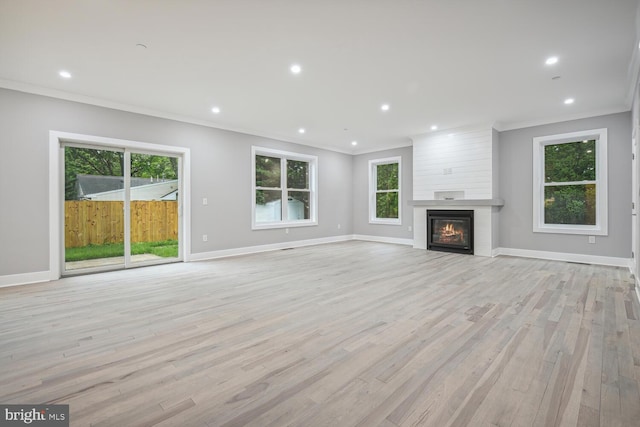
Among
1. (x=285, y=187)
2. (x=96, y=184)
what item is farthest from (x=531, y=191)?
(x=96, y=184)

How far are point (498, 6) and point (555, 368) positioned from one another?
2828 millimetres

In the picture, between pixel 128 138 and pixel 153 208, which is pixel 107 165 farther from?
pixel 153 208

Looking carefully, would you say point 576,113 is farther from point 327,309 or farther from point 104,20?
point 104,20

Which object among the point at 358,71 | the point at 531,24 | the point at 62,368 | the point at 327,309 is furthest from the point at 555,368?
the point at 358,71

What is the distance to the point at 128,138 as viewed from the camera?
487 cm

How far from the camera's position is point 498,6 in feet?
8.24

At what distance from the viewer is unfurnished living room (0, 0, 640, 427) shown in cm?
169

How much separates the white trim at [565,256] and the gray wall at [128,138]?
432 cm

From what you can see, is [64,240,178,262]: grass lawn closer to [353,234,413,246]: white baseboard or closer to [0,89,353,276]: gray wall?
[0,89,353,276]: gray wall

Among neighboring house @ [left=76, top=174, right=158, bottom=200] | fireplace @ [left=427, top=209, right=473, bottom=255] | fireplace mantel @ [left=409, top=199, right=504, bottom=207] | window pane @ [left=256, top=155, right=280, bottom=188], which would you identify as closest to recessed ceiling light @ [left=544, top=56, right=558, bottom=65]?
fireplace mantel @ [left=409, top=199, right=504, bottom=207]

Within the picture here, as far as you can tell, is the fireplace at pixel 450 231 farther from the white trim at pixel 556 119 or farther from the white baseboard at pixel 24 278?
the white baseboard at pixel 24 278

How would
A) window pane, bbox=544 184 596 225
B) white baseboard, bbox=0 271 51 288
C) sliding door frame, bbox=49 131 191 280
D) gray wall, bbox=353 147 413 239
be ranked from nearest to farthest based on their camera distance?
white baseboard, bbox=0 271 51 288
sliding door frame, bbox=49 131 191 280
window pane, bbox=544 184 596 225
gray wall, bbox=353 147 413 239

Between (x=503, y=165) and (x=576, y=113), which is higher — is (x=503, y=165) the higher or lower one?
the lower one

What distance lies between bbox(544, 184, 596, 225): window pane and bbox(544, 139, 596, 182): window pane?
18cm
